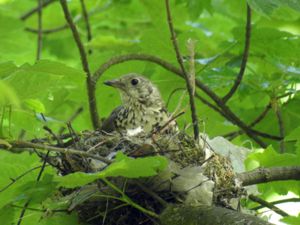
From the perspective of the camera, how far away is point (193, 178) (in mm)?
3535

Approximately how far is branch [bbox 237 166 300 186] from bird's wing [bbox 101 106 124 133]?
4.95ft

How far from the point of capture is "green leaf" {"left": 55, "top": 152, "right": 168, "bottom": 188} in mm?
2861

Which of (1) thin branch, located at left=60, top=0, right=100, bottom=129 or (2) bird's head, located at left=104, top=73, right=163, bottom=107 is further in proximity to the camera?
(2) bird's head, located at left=104, top=73, right=163, bottom=107

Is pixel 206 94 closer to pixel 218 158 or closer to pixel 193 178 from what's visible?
pixel 218 158

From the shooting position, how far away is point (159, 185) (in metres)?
3.49

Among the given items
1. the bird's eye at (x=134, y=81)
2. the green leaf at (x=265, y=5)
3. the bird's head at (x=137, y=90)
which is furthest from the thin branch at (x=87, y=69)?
the green leaf at (x=265, y=5)

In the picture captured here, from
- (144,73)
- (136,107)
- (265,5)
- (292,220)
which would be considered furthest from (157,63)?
(292,220)

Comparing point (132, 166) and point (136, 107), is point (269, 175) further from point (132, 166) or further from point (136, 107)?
point (136, 107)

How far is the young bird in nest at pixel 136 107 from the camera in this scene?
16.7 ft

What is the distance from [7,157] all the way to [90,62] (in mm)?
1046

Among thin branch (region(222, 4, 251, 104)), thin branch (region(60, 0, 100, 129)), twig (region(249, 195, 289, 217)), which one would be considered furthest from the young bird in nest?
twig (region(249, 195, 289, 217))

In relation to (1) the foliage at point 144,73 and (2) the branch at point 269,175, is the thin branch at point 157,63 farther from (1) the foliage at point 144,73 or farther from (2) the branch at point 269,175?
(2) the branch at point 269,175

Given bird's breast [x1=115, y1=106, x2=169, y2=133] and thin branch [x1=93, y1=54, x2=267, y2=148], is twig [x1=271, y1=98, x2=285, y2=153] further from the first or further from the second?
bird's breast [x1=115, y1=106, x2=169, y2=133]

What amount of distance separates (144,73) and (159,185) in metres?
2.11
